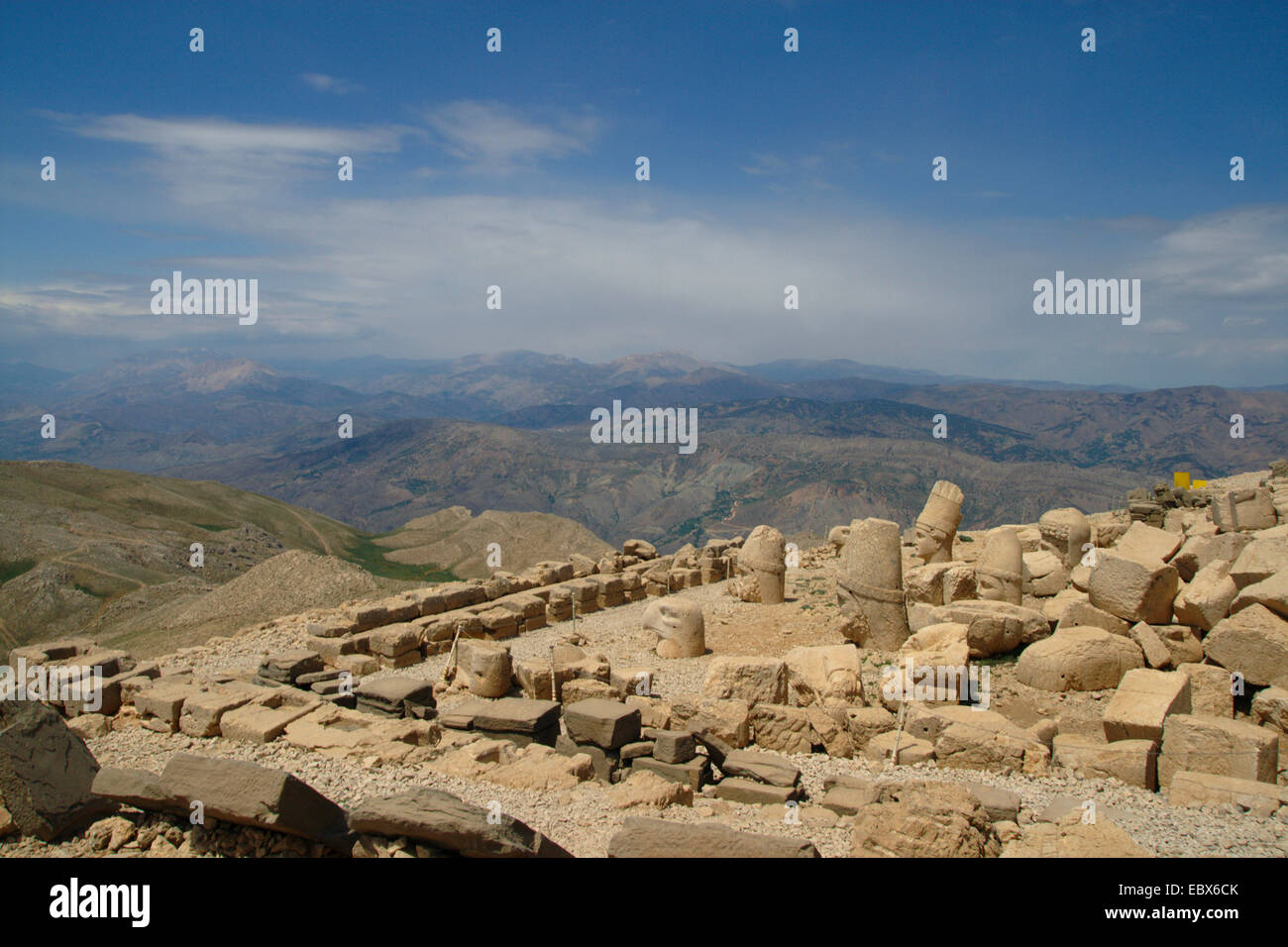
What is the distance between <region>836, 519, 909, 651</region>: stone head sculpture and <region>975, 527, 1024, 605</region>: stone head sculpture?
1.84 meters

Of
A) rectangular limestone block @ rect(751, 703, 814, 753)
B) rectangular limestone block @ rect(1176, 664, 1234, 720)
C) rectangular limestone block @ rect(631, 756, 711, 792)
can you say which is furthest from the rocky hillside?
rectangular limestone block @ rect(1176, 664, 1234, 720)

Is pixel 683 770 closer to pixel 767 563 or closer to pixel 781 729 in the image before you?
pixel 781 729

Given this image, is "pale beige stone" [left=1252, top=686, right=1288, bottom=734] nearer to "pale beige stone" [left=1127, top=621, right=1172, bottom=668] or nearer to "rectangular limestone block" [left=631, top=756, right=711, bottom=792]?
"pale beige stone" [left=1127, top=621, right=1172, bottom=668]

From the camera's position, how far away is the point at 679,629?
1407 cm

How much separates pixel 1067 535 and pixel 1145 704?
10.4 m

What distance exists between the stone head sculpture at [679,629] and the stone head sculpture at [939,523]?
5.89 metres

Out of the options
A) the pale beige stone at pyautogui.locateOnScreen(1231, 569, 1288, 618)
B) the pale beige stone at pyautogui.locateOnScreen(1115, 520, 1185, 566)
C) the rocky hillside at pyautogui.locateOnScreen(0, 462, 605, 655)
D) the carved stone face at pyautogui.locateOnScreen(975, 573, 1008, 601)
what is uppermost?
the pale beige stone at pyautogui.locateOnScreen(1115, 520, 1185, 566)

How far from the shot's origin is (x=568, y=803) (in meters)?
7.26

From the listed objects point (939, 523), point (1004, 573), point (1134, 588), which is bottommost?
point (1004, 573)

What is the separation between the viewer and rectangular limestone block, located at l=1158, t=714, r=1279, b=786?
23.7 ft

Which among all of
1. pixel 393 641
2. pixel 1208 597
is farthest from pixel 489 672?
pixel 1208 597
